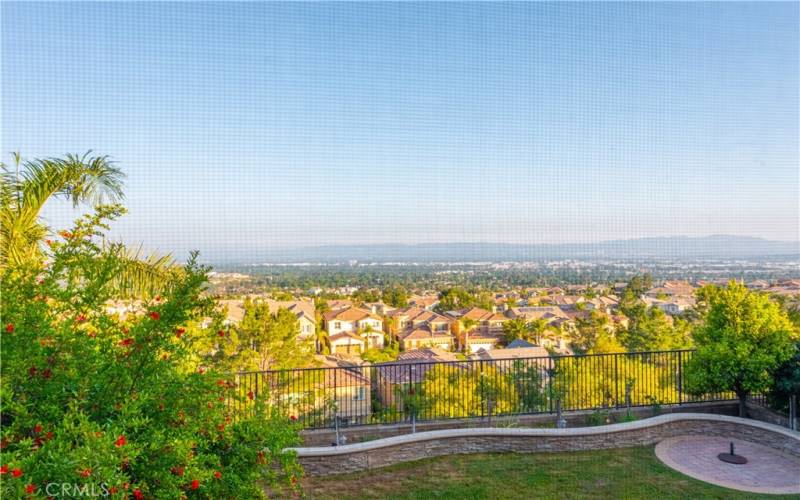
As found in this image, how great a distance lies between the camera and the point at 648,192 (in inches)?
225

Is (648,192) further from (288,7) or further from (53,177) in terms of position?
(53,177)

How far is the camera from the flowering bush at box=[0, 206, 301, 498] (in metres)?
1.19

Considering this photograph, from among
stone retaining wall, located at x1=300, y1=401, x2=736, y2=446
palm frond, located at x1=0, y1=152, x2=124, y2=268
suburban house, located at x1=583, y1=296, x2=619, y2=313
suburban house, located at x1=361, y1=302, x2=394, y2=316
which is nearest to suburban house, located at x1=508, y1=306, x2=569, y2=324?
suburban house, located at x1=583, y1=296, x2=619, y2=313

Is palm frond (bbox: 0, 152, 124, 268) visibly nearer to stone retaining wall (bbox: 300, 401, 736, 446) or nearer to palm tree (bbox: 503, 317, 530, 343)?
stone retaining wall (bbox: 300, 401, 736, 446)

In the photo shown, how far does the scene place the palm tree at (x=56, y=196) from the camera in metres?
3.07

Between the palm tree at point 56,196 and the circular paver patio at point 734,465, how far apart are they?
416 cm

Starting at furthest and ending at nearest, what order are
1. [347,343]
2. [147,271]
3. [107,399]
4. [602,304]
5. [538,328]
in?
1. [347,343]
2. [538,328]
3. [602,304]
4. [147,271]
5. [107,399]

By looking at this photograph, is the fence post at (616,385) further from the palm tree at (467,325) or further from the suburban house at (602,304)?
the palm tree at (467,325)

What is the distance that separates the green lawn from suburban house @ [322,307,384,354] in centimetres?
1810

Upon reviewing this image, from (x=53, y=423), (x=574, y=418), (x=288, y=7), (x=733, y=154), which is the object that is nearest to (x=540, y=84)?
(x=733, y=154)

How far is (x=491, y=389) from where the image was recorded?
14.7 ft

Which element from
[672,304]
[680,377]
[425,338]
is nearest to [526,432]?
[680,377]

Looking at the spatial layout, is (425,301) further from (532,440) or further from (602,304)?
(532,440)

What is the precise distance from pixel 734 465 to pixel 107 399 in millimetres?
4134
